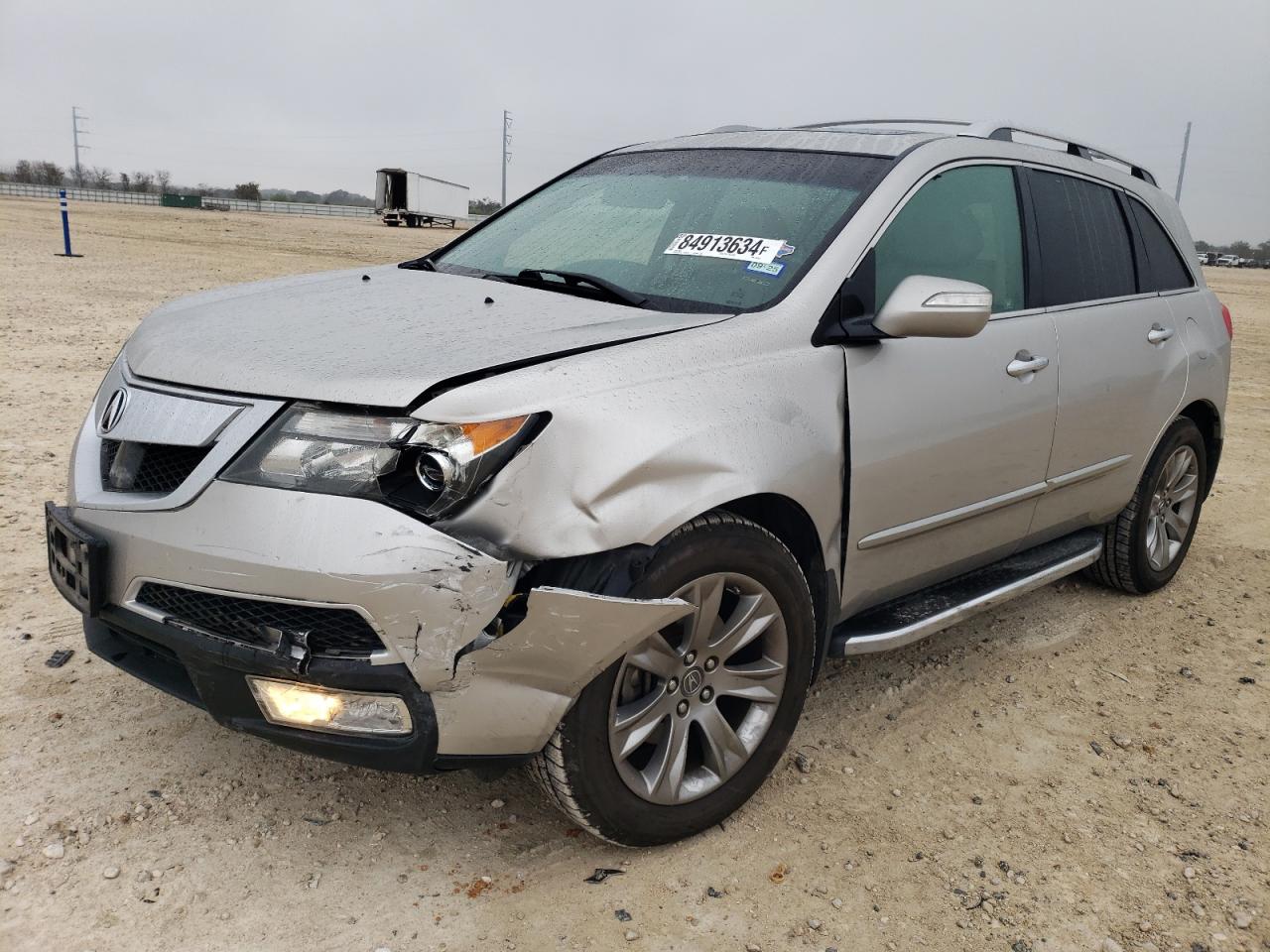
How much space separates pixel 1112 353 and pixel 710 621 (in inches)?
84.4

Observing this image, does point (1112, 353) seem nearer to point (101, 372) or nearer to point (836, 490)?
point (836, 490)

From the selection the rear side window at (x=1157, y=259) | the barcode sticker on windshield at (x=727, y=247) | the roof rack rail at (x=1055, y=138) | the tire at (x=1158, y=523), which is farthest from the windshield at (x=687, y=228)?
the tire at (x=1158, y=523)

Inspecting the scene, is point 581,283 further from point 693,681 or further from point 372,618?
point 372,618

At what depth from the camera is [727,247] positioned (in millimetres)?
3051

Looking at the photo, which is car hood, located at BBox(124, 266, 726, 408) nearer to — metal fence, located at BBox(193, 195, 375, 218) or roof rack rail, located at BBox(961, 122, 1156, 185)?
roof rack rail, located at BBox(961, 122, 1156, 185)

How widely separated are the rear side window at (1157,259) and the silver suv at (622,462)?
1.68 feet

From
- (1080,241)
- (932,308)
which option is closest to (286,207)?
(1080,241)

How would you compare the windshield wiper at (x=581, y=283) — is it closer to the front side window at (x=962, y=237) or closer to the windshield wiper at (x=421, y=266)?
the windshield wiper at (x=421, y=266)

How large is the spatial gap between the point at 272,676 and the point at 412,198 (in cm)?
4591

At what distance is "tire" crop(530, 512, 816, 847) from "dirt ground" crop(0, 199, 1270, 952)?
15 cm

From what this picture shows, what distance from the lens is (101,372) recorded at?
7.80m

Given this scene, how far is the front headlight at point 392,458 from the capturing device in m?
2.17

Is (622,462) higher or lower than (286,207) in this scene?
lower

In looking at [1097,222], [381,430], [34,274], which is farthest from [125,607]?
[34,274]
